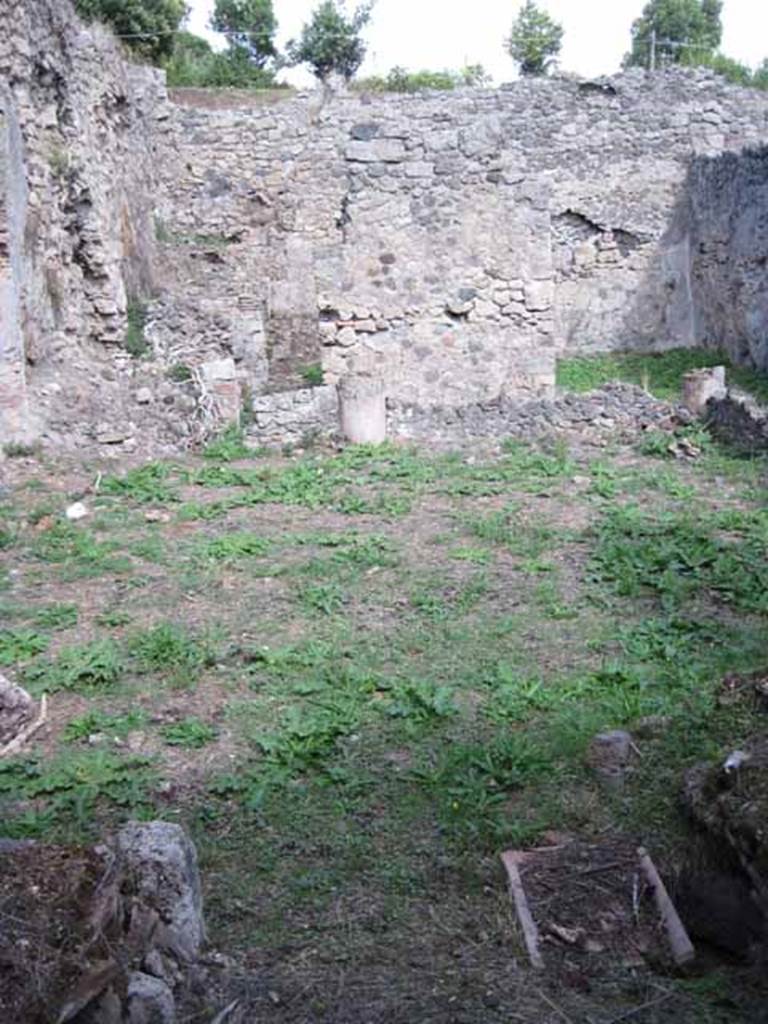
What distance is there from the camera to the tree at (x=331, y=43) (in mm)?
29625

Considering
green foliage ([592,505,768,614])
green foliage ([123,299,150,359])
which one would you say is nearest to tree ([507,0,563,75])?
green foliage ([123,299,150,359])

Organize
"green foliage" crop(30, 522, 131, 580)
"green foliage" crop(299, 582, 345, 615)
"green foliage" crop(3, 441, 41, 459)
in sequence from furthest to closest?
"green foliage" crop(3, 441, 41, 459) → "green foliage" crop(30, 522, 131, 580) → "green foliage" crop(299, 582, 345, 615)

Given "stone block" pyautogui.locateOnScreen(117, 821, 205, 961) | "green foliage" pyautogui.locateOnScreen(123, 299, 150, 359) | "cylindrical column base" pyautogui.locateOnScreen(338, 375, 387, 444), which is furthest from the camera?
"green foliage" pyautogui.locateOnScreen(123, 299, 150, 359)

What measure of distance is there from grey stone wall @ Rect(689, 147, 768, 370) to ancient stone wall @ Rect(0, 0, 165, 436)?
772 centimetres

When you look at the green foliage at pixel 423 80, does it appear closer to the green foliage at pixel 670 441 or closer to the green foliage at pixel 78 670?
the green foliage at pixel 670 441

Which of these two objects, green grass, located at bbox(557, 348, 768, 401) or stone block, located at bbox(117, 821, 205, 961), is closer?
stone block, located at bbox(117, 821, 205, 961)

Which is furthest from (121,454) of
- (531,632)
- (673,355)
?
(673,355)

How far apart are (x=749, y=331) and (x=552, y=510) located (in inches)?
279

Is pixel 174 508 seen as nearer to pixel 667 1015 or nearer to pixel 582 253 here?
pixel 667 1015

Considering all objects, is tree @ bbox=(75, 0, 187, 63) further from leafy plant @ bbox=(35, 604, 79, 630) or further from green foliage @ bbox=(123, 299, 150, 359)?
leafy plant @ bbox=(35, 604, 79, 630)

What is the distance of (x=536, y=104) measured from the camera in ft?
57.0

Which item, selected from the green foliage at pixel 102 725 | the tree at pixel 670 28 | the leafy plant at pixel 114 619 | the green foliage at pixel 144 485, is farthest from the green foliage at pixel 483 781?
the tree at pixel 670 28

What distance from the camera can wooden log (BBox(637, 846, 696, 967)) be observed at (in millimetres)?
2932

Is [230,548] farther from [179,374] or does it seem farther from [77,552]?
[179,374]
